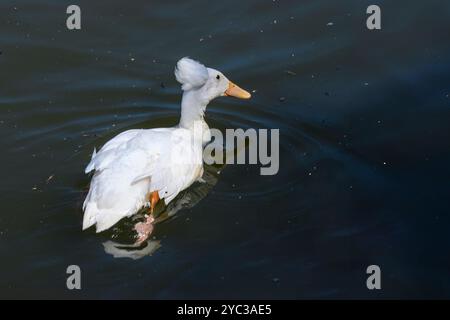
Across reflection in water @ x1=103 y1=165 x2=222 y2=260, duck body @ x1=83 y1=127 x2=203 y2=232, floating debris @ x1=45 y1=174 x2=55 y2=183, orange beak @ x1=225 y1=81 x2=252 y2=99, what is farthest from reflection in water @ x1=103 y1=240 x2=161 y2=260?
orange beak @ x1=225 y1=81 x2=252 y2=99

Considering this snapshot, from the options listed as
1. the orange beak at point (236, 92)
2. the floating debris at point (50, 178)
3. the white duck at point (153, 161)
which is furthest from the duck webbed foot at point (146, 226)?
the orange beak at point (236, 92)

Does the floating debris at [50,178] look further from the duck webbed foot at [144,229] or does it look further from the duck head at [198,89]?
the duck head at [198,89]

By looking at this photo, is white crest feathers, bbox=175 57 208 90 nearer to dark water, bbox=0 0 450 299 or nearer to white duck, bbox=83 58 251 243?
white duck, bbox=83 58 251 243

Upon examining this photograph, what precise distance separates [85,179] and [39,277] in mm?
1245

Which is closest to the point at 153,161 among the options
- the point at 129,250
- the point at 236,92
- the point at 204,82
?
the point at 129,250

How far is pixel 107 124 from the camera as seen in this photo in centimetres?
870

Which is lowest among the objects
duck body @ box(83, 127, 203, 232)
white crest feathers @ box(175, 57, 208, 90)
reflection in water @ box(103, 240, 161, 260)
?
reflection in water @ box(103, 240, 161, 260)

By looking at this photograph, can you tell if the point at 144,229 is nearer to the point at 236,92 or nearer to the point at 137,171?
the point at 137,171

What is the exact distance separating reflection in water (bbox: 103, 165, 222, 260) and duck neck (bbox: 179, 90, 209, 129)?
1.50 ft

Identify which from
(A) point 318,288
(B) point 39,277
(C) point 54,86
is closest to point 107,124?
(C) point 54,86

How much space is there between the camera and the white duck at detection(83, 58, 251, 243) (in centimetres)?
→ 718

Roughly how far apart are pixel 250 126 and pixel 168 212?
1585 millimetres

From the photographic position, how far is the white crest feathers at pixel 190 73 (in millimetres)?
7965

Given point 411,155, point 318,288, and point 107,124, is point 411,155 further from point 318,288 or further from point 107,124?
point 107,124
